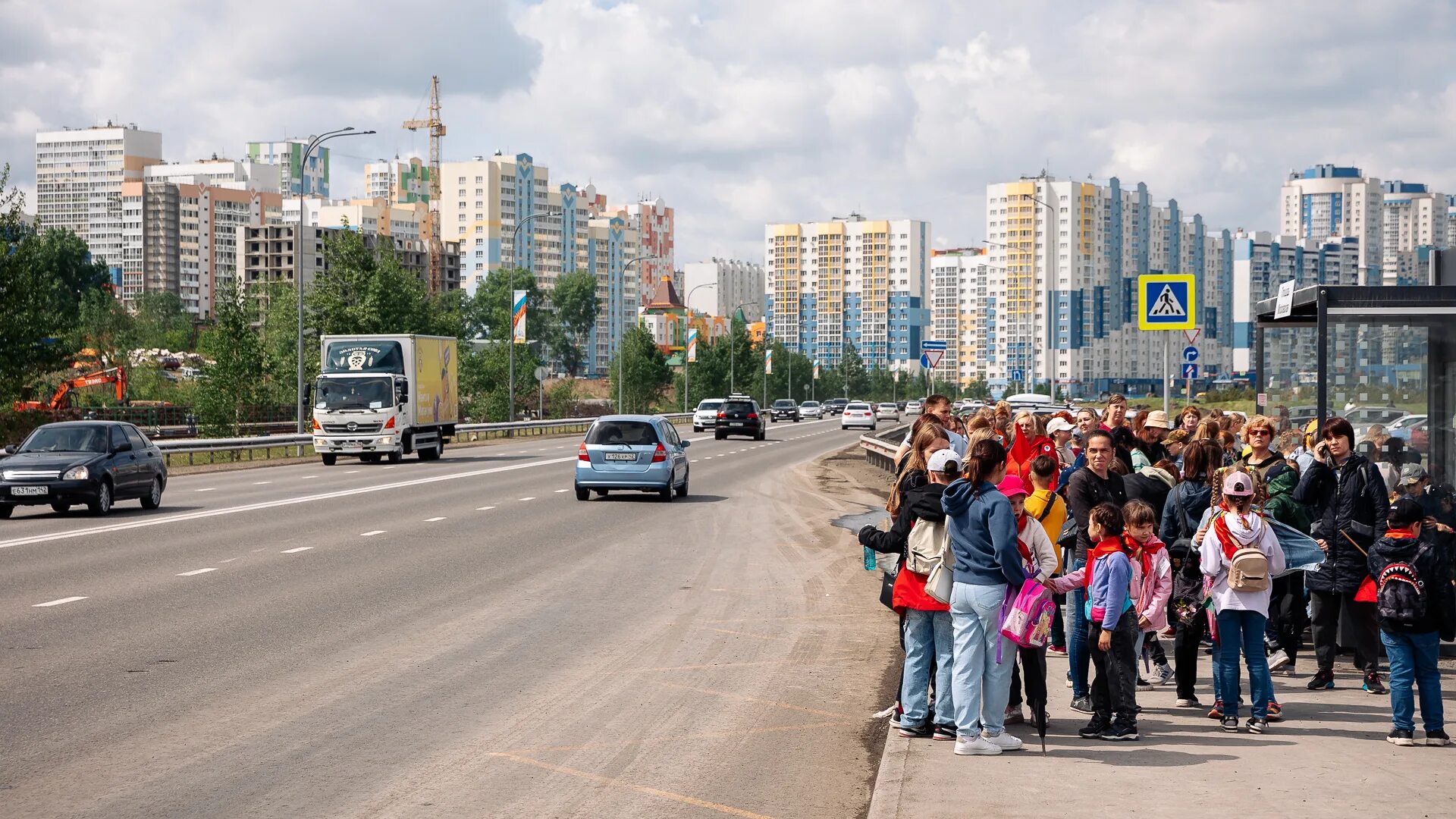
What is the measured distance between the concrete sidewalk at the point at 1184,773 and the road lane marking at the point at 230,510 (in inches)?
565

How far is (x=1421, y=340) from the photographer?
12.2 m

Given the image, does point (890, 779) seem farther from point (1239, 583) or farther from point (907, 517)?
point (1239, 583)

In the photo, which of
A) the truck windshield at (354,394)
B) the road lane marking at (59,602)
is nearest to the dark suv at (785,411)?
the truck windshield at (354,394)

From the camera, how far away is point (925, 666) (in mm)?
8070

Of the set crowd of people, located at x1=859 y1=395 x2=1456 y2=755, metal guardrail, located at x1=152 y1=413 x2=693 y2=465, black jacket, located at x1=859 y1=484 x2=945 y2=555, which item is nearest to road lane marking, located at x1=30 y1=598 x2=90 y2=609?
crowd of people, located at x1=859 y1=395 x2=1456 y2=755

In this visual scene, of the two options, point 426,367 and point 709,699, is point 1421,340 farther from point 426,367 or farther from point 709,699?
point 426,367

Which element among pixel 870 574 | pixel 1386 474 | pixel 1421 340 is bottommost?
pixel 870 574

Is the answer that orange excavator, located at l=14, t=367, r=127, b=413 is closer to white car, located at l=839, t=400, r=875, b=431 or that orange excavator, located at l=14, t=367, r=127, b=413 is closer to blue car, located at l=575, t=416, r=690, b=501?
blue car, located at l=575, t=416, r=690, b=501

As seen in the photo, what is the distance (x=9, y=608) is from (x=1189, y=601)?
958 cm

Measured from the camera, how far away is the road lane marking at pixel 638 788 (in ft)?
21.3

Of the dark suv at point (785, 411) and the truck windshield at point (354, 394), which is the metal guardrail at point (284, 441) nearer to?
the truck windshield at point (354, 394)

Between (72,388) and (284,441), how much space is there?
78.4 ft

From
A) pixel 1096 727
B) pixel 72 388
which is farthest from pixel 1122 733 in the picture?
pixel 72 388

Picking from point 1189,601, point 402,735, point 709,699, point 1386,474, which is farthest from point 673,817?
point 1386,474
